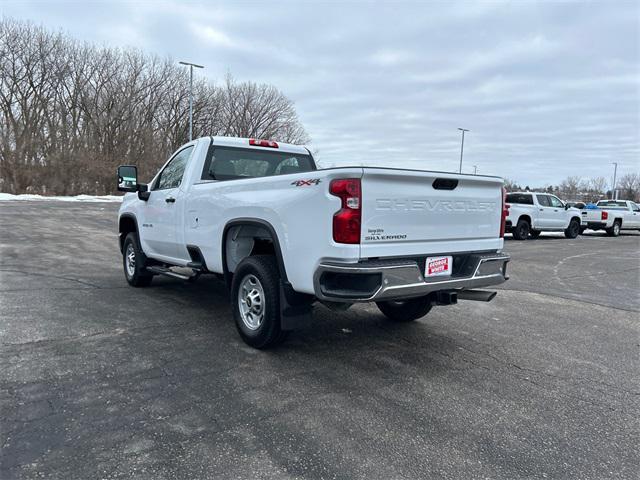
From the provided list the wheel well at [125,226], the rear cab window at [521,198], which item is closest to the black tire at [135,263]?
the wheel well at [125,226]

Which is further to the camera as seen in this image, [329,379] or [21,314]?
[21,314]

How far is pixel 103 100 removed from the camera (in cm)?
4225

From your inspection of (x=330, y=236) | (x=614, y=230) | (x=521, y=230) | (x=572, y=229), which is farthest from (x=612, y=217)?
(x=330, y=236)

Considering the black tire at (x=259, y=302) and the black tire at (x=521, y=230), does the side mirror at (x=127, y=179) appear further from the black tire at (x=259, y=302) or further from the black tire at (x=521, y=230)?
the black tire at (x=521, y=230)

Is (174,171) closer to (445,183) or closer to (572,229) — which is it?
(445,183)

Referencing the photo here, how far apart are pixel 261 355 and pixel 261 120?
49202 millimetres

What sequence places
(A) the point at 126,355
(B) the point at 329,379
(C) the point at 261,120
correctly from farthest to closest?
(C) the point at 261,120, (A) the point at 126,355, (B) the point at 329,379

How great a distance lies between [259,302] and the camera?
14.6 feet

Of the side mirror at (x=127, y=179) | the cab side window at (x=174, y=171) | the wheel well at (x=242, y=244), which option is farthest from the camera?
the side mirror at (x=127, y=179)

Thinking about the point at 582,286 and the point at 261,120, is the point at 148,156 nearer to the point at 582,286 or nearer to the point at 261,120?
the point at 261,120

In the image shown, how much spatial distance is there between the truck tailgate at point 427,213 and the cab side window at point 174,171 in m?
3.19

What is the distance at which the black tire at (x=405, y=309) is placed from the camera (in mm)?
5301

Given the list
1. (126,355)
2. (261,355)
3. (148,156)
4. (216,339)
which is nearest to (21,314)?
(126,355)

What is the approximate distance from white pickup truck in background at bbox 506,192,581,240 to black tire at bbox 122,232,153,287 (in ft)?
47.7
